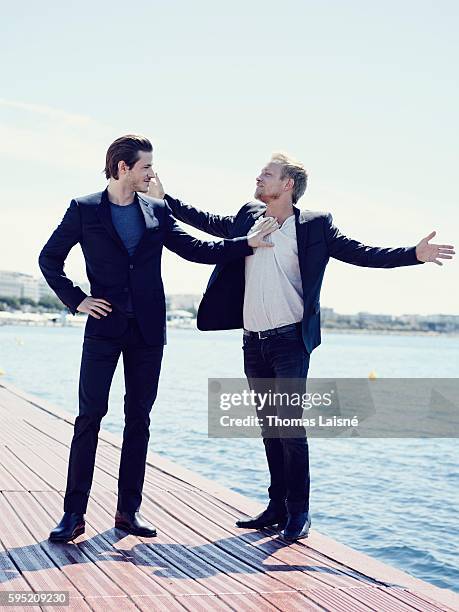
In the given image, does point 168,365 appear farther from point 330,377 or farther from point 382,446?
point 382,446

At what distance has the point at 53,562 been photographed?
3.82 meters

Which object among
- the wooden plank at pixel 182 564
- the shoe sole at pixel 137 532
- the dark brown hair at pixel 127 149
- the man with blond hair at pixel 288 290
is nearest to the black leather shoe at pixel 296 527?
the man with blond hair at pixel 288 290

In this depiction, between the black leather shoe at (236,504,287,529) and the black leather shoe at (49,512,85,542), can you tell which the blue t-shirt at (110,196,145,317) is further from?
the black leather shoe at (236,504,287,529)

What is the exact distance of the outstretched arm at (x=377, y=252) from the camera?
4.36m

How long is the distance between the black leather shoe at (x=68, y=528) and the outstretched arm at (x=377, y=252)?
171 centimetres

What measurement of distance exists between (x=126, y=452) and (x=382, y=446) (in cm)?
1119

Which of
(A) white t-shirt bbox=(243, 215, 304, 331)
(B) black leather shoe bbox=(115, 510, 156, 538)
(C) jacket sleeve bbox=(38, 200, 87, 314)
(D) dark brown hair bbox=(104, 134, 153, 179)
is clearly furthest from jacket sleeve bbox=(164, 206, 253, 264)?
(B) black leather shoe bbox=(115, 510, 156, 538)

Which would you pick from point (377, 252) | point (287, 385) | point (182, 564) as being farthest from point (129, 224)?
point (182, 564)

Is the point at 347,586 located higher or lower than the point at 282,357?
lower

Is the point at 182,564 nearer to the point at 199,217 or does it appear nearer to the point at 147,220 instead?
the point at 147,220

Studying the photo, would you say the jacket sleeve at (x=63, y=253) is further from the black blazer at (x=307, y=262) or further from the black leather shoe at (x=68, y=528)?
the black leather shoe at (x=68, y=528)

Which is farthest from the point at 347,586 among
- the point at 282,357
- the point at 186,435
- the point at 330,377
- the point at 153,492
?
the point at 330,377

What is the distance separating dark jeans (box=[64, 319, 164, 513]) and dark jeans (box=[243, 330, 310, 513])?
19.4 inches

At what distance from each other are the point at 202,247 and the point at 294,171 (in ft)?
1.92
